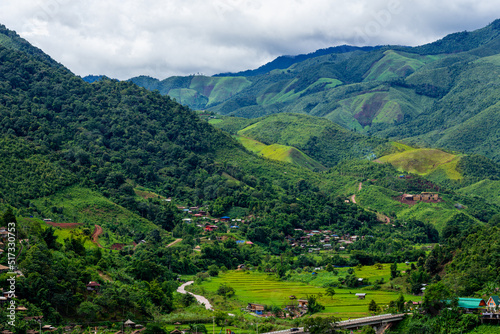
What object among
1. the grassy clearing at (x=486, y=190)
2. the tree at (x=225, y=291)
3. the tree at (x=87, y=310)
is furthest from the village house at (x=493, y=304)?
the grassy clearing at (x=486, y=190)

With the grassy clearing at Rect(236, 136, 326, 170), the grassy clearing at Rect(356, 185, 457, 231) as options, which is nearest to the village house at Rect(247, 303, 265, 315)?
the grassy clearing at Rect(356, 185, 457, 231)

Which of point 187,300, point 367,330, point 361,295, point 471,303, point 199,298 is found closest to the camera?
point 367,330

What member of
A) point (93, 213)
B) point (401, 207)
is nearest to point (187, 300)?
point (93, 213)

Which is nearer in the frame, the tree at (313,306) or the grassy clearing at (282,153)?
the tree at (313,306)

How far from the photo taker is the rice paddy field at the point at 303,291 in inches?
2289

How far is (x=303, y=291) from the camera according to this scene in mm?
65375

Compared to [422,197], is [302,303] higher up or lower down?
lower down

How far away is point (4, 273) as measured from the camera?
45969mm

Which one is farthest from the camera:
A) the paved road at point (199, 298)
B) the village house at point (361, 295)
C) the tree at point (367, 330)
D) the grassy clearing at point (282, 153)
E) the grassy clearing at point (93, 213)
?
the grassy clearing at point (282, 153)

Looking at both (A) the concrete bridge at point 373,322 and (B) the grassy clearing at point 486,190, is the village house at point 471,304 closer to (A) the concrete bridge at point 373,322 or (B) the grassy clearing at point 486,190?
(A) the concrete bridge at point 373,322

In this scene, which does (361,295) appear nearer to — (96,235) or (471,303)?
(471,303)

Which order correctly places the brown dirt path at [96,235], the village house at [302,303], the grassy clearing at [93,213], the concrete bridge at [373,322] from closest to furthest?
1. the concrete bridge at [373,322]
2. the village house at [302,303]
3. the brown dirt path at [96,235]
4. the grassy clearing at [93,213]

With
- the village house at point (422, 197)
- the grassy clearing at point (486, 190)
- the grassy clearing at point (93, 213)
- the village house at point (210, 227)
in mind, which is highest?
the grassy clearing at point (486, 190)

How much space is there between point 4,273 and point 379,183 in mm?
110691
